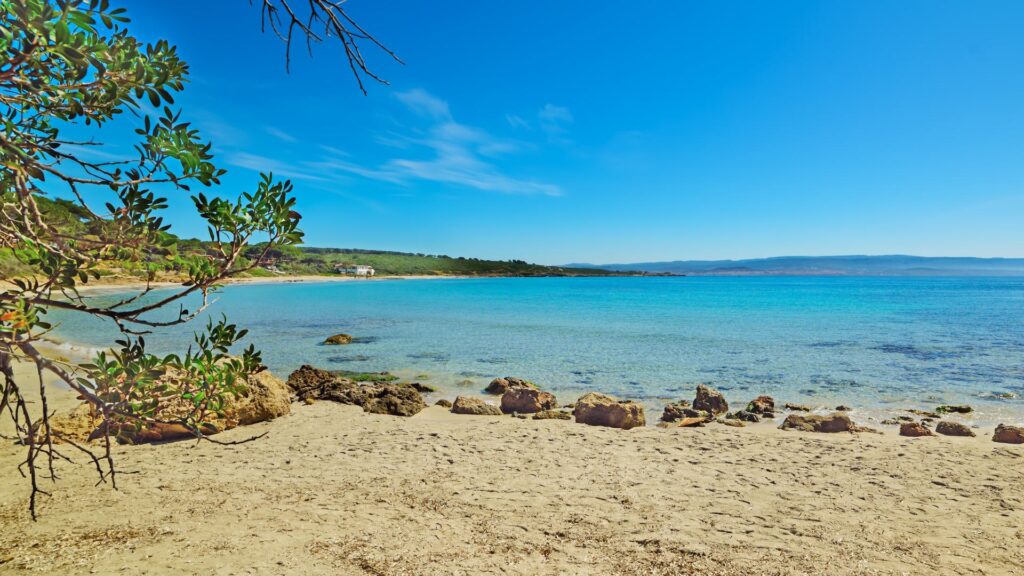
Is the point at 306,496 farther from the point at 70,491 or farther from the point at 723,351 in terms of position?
the point at 723,351

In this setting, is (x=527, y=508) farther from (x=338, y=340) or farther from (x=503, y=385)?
(x=338, y=340)

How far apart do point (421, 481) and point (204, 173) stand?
5471mm

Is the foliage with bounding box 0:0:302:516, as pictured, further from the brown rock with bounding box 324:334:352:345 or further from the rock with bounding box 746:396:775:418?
the brown rock with bounding box 324:334:352:345

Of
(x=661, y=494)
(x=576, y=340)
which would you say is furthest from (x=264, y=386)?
(x=576, y=340)

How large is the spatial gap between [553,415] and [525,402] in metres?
1.12

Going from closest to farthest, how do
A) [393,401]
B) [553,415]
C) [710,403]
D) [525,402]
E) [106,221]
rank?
[106,221], [553,415], [393,401], [525,402], [710,403]

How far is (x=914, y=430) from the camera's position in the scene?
34.3 feet

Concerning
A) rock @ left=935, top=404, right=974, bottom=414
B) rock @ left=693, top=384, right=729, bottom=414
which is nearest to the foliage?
rock @ left=693, top=384, right=729, bottom=414

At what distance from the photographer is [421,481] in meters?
7.38

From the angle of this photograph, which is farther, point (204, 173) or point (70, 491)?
point (70, 491)

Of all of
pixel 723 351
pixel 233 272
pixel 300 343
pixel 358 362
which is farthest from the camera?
pixel 300 343

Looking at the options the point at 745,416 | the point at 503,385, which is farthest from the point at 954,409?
the point at 503,385

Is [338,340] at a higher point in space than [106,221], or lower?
lower

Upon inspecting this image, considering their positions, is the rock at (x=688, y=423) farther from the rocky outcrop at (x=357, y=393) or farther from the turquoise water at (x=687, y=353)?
the rocky outcrop at (x=357, y=393)
